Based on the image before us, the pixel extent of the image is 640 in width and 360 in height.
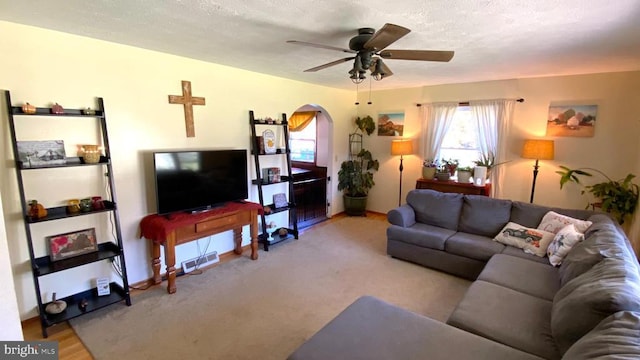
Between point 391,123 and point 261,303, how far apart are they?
13.4ft

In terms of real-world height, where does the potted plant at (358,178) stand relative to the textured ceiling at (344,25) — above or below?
below

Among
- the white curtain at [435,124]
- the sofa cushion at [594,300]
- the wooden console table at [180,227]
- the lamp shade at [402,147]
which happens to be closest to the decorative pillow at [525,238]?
the sofa cushion at [594,300]

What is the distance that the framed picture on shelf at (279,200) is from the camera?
4578 millimetres

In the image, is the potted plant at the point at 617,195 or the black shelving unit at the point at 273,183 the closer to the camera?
the potted plant at the point at 617,195

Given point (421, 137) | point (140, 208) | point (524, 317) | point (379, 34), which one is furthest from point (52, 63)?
point (421, 137)

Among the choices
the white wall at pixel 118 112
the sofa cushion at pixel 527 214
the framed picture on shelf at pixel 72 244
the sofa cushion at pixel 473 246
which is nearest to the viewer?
the white wall at pixel 118 112

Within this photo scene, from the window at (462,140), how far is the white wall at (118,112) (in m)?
3.23

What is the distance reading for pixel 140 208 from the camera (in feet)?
10.6

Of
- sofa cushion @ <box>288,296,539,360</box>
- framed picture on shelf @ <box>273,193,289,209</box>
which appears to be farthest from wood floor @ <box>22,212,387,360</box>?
framed picture on shelf @ <box>273,193,289,209</box>

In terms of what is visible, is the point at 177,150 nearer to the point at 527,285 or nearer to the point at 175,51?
the point at 175,51

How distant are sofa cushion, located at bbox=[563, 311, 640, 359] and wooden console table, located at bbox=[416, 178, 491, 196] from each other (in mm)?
3615

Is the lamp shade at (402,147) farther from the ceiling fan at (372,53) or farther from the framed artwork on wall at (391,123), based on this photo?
the ceiling fan at (372,53)

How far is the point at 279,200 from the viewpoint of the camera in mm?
4617

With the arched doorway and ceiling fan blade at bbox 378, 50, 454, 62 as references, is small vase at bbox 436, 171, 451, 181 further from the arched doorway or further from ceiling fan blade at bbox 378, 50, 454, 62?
ceiling fan blade at bbox 378, 50, 454, 62
